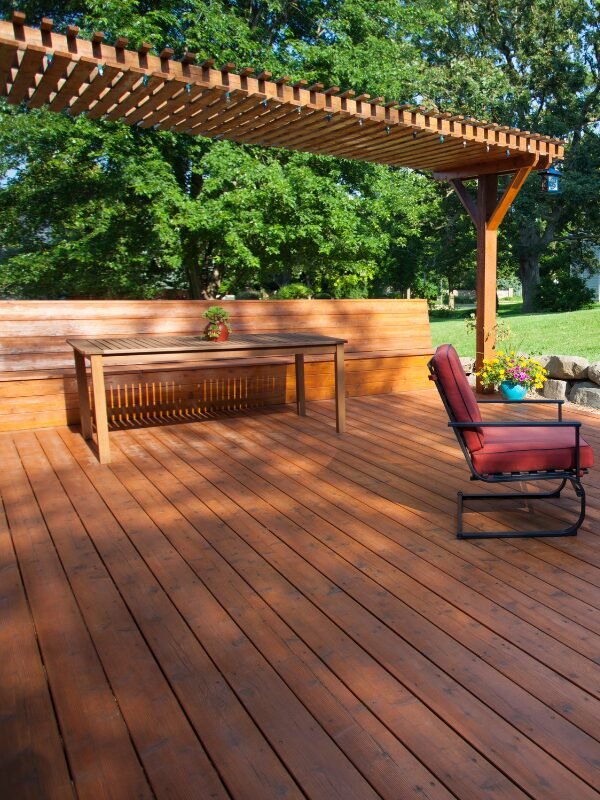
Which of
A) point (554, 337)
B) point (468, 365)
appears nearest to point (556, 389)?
point (468, 365)

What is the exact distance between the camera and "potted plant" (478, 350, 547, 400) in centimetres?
582

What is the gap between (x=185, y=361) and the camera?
192 inches

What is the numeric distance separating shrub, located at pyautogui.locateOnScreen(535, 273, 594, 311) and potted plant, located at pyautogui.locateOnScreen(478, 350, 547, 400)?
15.2 meters

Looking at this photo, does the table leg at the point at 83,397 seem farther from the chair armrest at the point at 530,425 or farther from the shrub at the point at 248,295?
the shrub at the point at 248,295

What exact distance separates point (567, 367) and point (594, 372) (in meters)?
0.28

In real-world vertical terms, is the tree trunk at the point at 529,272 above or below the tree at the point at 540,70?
below

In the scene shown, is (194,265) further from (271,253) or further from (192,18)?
(192,18)

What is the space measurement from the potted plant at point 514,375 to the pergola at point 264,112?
51 cm

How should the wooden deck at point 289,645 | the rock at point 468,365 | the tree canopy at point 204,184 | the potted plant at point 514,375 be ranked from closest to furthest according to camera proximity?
1. the wooden deck at point 289,645
2. the potted plant at point 514,375
3. the rock at point 468,365
4. the tree canopy at point 204,184

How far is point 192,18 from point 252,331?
26.1 ft

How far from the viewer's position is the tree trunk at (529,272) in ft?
72.7

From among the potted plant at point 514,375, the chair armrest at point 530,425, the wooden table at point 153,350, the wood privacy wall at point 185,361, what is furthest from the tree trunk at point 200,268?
the chair armrest at point 530,425

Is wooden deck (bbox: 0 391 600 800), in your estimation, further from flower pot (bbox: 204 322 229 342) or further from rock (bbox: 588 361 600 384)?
rock (bbox: 588 361 600 384)

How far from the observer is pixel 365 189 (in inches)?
562
